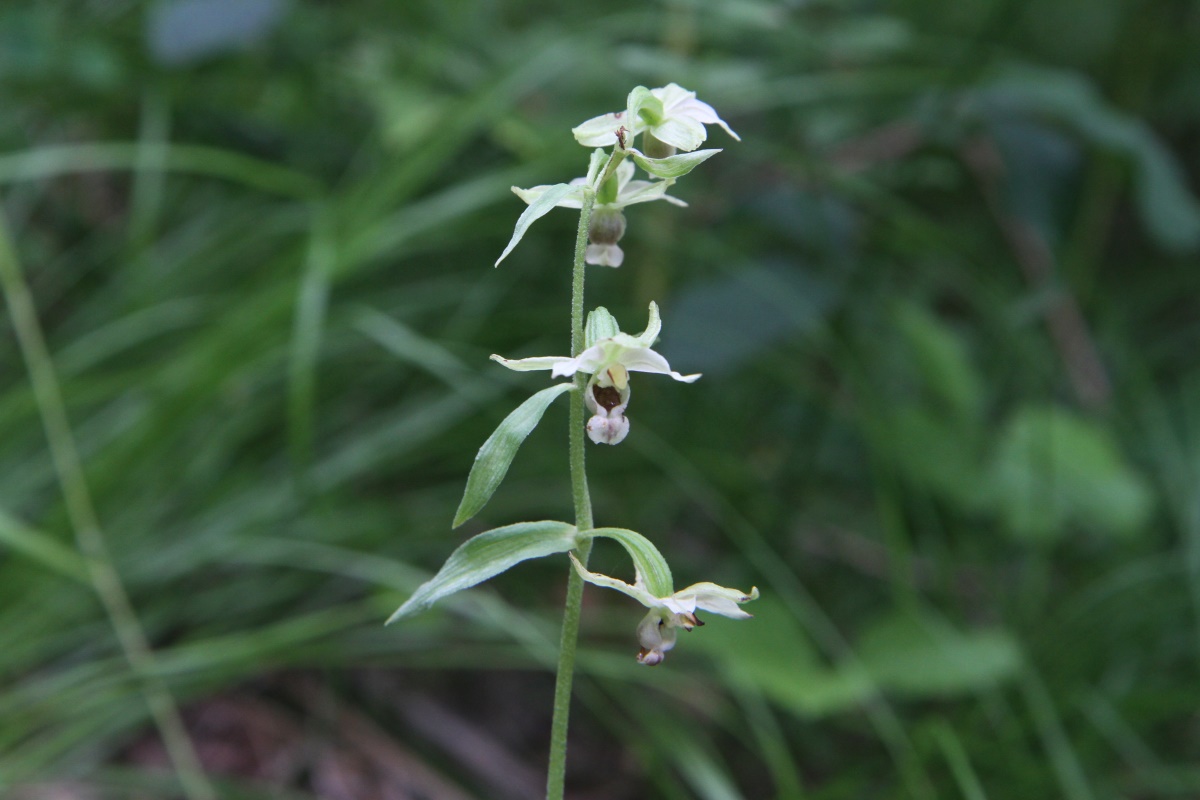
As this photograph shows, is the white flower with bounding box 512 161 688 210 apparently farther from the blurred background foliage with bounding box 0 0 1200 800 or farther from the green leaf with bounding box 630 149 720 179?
the blurred background foliage with bounding box 0 0 1200 800

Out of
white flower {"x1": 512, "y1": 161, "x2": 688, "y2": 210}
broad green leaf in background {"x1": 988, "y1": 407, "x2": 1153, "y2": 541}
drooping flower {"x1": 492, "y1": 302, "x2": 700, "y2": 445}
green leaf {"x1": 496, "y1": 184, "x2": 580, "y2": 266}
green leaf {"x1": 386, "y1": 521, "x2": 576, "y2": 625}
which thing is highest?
broad green leaf in background {"x1": 988, "y1": 407, "x2": 1153, "y2": 541}

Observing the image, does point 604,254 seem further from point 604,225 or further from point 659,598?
point 659,598

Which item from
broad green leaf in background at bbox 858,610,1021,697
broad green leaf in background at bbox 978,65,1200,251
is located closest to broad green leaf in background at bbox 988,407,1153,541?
broad green leaf in background at bbox 858,610,1021,697

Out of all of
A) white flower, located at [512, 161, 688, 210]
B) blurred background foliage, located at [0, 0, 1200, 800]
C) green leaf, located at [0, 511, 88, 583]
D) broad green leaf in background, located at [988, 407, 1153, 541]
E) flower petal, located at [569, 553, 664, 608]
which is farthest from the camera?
broad green leaf in background, located at [988, 407, 1153, 541]

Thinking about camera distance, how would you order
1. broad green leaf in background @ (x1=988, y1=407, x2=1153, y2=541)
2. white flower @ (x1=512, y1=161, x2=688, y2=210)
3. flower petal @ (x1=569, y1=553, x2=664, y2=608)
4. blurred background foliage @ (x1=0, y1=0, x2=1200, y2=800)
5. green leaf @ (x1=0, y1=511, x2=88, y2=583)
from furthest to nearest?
broad green leaf in background @ (x1=988, y1=407, x2=1153, y2=541)
blurred background foliage @ (x1=0, y1=0, x2=1200, y2=800)
green leaf @ (x1=0, y1=511, x2=88, y2=583)
white flower @ (x1=512, y1=161, x2=688, y2=210)
flower petal @ (x1=569, y1=553, x2=664, y2=608)

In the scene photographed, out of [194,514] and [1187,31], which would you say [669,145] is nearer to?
[194,514]

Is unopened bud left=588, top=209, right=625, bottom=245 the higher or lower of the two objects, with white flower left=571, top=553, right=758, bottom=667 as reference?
higher

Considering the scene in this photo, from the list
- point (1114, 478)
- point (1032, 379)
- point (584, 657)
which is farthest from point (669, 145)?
point (1032, 379)

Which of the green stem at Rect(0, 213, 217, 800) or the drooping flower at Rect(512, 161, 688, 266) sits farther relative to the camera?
the green stem at Rect(0, 213, 217, 800)
